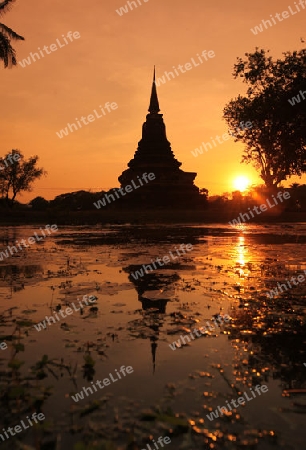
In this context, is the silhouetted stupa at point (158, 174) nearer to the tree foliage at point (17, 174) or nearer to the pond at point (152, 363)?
the tree foliage at point (17, 174)

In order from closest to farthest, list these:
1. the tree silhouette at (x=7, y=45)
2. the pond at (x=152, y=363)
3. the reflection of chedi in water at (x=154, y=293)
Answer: the pond at (x=152, y=363) → the reflection of chedi in water at (x=154, y=293) → the tree silhouette at (x=7, y=45)

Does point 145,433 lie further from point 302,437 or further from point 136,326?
point 136,326

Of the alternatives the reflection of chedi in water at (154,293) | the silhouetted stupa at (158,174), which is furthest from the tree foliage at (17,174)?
the reflection of chedi in water at (154,293)

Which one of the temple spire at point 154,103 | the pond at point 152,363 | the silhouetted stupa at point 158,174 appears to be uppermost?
the temple spire at point 154,103

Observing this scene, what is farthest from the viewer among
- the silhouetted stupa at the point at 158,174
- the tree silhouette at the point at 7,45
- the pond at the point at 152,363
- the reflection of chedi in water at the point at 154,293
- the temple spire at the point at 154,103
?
the temple spire at the point at 154,103

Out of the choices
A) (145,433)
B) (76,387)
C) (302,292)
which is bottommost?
(302,292)

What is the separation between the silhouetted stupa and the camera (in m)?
43.4

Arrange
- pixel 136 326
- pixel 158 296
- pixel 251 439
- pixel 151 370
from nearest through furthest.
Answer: pixel 251 439 → pixel 151 370 → pixel 136 326 → pixel 158 296

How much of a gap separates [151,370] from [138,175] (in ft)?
138

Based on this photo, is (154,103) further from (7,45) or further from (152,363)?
(152,363)

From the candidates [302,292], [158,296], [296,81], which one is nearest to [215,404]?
[158,296]

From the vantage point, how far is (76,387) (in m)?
3.71

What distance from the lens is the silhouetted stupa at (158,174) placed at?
4341 centimetres

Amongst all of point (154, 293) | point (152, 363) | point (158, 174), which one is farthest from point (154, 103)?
point (152, 363)
